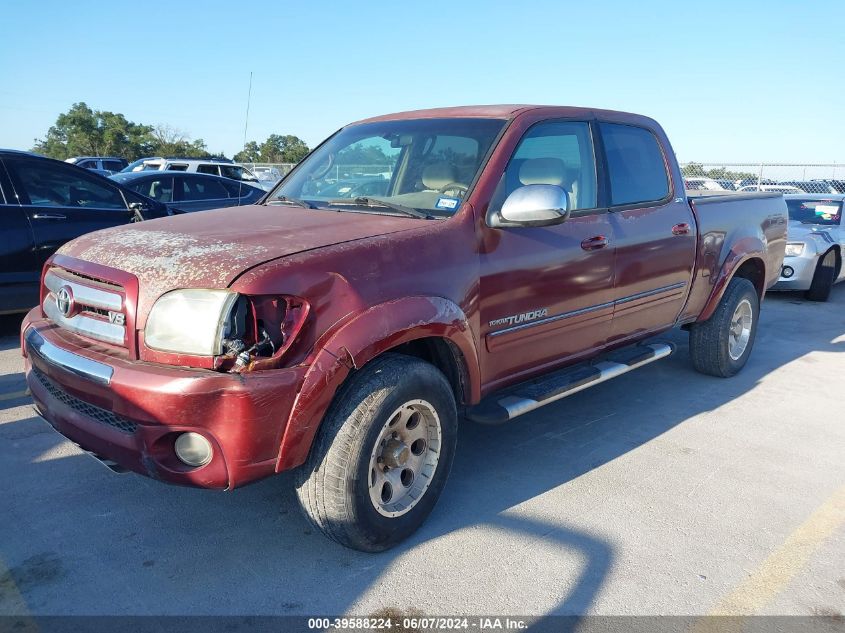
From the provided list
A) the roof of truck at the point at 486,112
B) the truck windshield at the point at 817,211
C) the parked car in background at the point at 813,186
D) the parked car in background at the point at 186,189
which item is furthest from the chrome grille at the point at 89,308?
the parked car in background at the point at 813,186

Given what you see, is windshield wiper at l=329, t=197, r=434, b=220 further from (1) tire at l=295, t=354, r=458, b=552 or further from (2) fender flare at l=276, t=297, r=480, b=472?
(1) tire at l=295, t=354, r=458, b=552

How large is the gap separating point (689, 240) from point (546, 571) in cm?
286

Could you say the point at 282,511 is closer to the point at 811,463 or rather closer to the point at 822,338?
the point at 811,463

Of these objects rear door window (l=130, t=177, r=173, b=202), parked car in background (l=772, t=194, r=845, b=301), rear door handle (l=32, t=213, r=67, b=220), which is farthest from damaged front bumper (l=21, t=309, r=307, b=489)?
parked car in background (l=772, t=194, r=845, b=301)

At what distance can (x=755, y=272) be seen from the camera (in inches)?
233

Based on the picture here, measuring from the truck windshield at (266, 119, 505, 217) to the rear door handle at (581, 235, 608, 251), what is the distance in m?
0.80

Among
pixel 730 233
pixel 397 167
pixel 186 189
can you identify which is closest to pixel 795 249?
pixel 730 233

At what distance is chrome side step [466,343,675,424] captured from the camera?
11.5 feet

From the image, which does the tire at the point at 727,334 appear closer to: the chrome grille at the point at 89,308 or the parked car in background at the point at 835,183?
the chrome grille at the point at 89,308

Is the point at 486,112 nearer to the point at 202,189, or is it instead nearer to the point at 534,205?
the point at 534,205

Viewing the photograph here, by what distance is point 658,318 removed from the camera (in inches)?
188

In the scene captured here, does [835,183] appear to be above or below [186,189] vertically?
above

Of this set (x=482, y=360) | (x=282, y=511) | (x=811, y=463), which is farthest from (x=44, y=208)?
(x=811, y=463)

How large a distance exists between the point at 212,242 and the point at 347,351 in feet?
2.51
